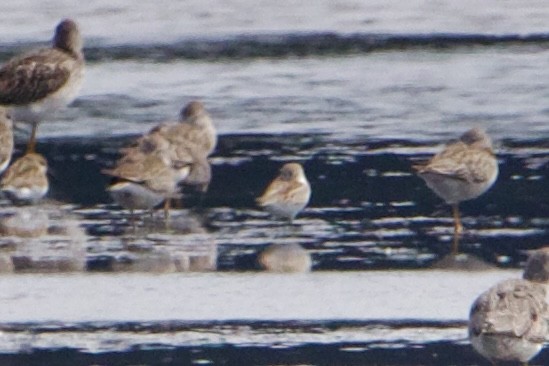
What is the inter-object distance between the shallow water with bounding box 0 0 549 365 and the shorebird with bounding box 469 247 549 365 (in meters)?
0.24

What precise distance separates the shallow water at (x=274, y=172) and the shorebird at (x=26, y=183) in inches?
7.4

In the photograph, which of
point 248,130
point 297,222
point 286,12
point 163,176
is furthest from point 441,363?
point 286,12

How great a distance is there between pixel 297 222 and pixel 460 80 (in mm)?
5661

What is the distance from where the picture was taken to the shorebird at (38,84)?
15.4m

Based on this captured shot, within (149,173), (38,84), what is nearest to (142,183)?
(149,173)

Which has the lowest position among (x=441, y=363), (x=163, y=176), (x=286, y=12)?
(x=441, y=363)

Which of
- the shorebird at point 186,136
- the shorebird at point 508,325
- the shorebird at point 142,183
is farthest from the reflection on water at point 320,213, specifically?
the shorebird at point 508,325

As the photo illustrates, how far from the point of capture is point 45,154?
48.4 ft

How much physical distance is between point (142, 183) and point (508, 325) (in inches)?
173

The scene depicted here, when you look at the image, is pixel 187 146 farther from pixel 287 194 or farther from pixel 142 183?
pixel 287 194

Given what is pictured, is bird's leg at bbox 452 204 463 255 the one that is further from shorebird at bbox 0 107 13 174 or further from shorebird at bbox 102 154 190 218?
shorebird at bbox 0 107 13 174

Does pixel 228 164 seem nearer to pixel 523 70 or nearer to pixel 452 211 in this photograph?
pixel 452 211

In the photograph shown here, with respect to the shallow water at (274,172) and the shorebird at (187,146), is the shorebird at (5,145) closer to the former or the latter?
the shallow water at (274,172)

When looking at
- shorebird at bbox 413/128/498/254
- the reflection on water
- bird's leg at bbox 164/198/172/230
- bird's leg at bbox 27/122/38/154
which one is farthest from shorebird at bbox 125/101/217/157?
shorebird at bbox 413/128/498/254
